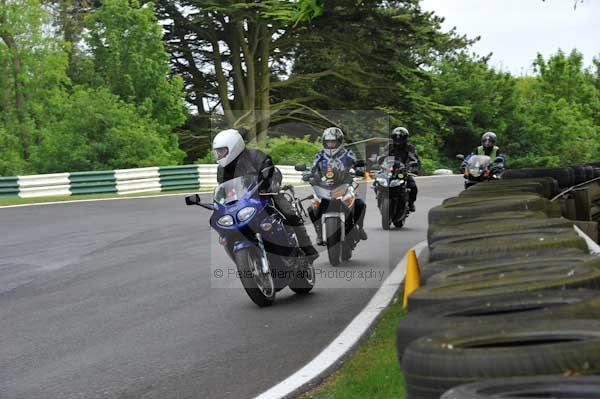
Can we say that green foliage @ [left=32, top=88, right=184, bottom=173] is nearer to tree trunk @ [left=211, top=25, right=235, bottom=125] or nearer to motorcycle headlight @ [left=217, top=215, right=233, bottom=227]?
tree trunk @ [left=211, top=25, right=235, bottom=125]

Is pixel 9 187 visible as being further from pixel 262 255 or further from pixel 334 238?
pixel 262 255

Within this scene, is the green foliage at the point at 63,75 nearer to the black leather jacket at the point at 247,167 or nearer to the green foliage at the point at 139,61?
the green foliage at the point at 139,61

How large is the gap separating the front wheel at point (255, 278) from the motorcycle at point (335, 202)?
2.40m

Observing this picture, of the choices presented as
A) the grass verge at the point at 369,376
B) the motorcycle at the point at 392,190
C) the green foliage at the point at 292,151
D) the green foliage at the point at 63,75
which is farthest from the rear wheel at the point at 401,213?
the green foliage at the point at 63,75

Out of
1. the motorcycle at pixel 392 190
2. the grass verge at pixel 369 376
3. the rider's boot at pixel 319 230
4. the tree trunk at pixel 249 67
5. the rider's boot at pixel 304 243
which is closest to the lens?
the grass verge at pixel 369 376

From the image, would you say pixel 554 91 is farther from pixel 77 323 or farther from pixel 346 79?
pixel 77 323

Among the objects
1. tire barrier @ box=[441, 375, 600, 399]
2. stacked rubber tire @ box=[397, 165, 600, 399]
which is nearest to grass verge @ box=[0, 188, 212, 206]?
stacked rubber tire @ box=[397, 165, 600, 399]

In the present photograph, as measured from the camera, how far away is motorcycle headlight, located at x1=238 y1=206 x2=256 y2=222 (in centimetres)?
811

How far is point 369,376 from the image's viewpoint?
582 centimetres

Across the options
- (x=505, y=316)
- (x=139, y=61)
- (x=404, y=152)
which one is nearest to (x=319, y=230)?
(x=404, y=152)

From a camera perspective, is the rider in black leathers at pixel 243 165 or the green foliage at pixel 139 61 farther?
the green foliage at pixel 139 61

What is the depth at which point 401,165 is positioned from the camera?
1551 cm

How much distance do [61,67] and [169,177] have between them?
15360 mm

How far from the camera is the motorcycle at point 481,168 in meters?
16.6
